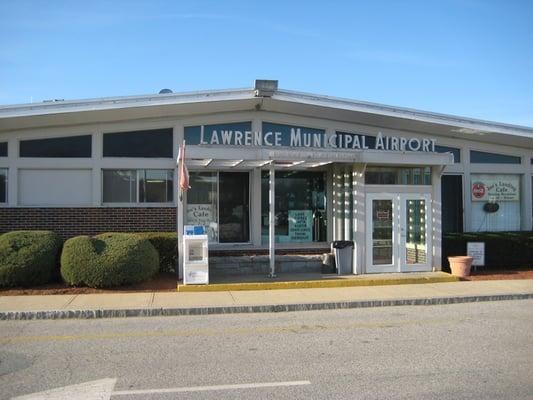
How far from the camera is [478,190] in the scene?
18312mm

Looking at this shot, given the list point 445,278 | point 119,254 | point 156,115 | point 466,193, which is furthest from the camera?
point 466,193

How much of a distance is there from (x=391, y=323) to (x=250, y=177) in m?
7.69

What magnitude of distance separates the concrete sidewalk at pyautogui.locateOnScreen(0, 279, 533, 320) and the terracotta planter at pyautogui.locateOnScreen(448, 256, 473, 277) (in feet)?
3.29

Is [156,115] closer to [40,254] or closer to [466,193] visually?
[40,254]

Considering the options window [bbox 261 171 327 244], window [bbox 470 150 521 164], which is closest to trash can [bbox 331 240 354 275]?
window [bbox 261 171 327 244]

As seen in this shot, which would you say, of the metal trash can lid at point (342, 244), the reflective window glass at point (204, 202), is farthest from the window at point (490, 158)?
the reflective window glass at point (204, 202)

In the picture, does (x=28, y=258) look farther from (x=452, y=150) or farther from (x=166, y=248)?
(x=452, y=150)

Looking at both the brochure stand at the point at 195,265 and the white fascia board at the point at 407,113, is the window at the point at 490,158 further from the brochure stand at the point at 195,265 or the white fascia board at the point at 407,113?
the brochure stand at the point at 195,265

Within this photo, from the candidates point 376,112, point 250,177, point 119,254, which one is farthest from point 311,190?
point 119,254

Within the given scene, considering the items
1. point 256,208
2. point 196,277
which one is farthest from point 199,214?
point 196,277

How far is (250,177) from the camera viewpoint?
53.8 ft

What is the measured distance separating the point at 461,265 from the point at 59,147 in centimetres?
1128

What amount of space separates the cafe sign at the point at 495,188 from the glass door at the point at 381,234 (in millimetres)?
4661

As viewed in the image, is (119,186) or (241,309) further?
(119,186)
